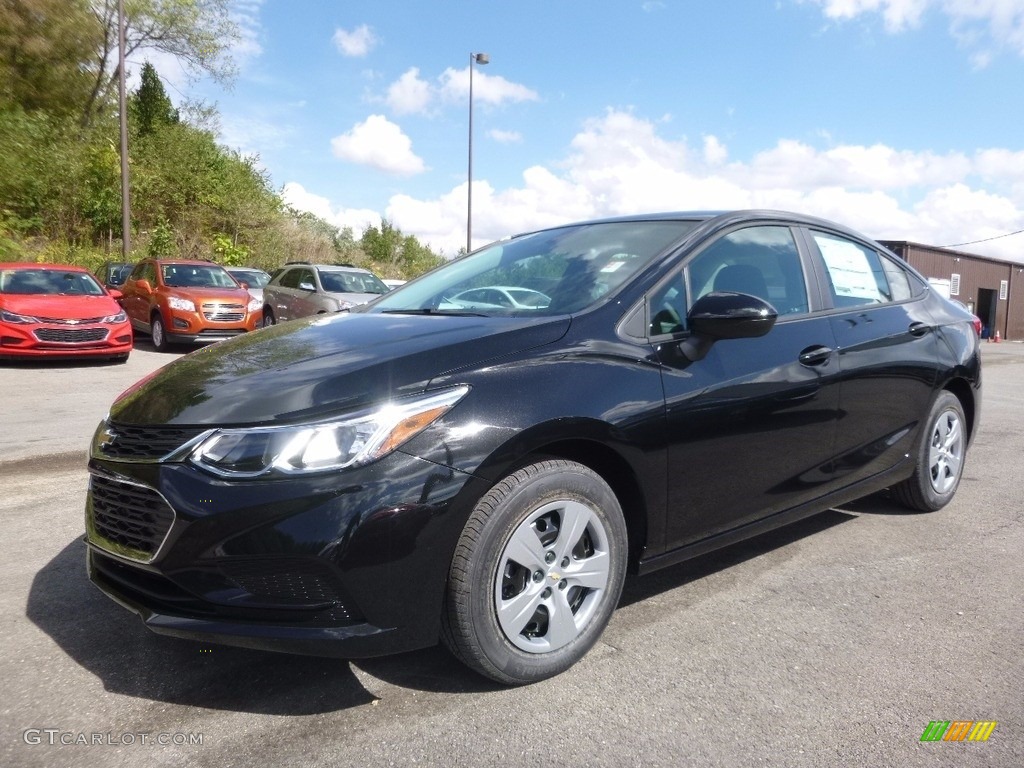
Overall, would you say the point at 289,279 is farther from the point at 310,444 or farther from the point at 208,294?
the point at 310,444

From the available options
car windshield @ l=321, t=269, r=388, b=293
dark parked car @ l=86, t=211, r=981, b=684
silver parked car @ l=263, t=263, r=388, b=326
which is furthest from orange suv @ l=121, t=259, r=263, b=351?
dark parked car @ l=86, t=211, r=981, b=684

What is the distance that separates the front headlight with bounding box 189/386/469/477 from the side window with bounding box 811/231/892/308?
239cm

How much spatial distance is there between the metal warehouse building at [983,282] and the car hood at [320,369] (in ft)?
104

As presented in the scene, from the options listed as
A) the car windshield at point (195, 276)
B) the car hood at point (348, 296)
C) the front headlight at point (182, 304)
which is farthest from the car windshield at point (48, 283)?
the car hood at point (348, 296)

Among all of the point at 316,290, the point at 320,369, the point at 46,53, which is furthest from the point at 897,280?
the point at 46,53

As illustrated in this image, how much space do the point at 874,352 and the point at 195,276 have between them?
1321 cm

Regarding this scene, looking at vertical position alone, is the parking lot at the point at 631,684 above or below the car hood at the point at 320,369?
below

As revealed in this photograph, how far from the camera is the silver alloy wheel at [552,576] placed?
253cm

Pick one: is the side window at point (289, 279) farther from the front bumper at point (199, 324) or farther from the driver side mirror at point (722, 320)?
the driver side mirror at point (722, 320)

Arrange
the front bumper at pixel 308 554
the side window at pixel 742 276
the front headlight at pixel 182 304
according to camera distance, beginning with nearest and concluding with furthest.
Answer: the front bumper at pixel 308 554 < the side window at pixel 742 276 < the front headlight at pixel 182 304

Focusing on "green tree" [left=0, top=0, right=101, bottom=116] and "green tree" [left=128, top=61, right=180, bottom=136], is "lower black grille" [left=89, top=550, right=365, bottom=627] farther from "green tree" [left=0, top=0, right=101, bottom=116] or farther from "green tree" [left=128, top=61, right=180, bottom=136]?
"green tree" [left=128, top=61, right=180, bottom=136]

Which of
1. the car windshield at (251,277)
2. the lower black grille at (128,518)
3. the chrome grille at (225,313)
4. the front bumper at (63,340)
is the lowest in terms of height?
the lower black grille at (128,518)

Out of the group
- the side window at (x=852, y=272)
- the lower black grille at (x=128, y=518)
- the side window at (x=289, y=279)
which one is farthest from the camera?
the side window at (x=289, y=279)

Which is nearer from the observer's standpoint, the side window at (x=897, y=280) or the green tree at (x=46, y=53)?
the side window at (x=897, y=280)
